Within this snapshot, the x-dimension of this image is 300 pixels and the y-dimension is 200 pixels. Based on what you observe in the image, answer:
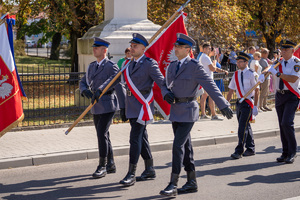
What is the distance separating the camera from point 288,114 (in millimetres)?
8359

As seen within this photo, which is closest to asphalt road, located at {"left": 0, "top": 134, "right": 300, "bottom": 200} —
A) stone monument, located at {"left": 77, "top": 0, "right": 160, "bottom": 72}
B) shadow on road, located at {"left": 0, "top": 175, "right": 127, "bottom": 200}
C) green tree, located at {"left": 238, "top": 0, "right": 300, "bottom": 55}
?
shadow on road, located at {"left": 0, "top": 175, "right": 127, "bottom": 200}

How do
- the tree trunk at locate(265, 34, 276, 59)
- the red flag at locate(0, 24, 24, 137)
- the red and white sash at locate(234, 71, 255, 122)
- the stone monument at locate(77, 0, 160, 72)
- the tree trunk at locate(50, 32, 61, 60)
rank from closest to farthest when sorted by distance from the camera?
the red flag at locate(0, 24, 24, 137) < the red and white sash at locate(234, 71, 255, 122) < the stone monument at locate(77, 0, 160, 72) < the tree trunk at locate(265, 34, 276, 59) < the tree trunk at locate(50, 32, 61, 60)

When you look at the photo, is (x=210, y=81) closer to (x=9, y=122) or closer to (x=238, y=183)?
(x=238, y=183)

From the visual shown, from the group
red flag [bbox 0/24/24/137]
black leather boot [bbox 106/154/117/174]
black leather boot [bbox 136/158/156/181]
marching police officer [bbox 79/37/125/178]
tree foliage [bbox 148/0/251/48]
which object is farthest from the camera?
tree foliage [bbox 148/0/251/48]

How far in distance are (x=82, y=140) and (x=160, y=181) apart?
9.97 feet

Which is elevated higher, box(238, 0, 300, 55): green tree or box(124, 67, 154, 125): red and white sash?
box(238, 0, 300, 55): green tree

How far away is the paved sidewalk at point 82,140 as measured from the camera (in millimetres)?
8414

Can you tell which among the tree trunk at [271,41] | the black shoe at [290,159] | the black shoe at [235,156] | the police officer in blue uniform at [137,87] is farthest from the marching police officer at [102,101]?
the tree trunk at [271,41]

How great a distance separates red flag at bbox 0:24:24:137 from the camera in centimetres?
707

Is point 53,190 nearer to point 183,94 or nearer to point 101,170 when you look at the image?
point 101,170

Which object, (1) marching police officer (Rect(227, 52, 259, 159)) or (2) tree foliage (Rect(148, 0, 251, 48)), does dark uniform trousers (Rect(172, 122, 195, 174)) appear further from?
(2) tree foliage (Rect(148, 0, 251, 48))

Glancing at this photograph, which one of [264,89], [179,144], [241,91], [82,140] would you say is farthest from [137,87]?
[264,89]

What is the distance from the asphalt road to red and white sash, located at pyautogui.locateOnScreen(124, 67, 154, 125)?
0.91 meters

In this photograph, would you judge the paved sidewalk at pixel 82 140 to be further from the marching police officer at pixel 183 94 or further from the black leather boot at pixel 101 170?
the marching police officer at pixel 183 94
